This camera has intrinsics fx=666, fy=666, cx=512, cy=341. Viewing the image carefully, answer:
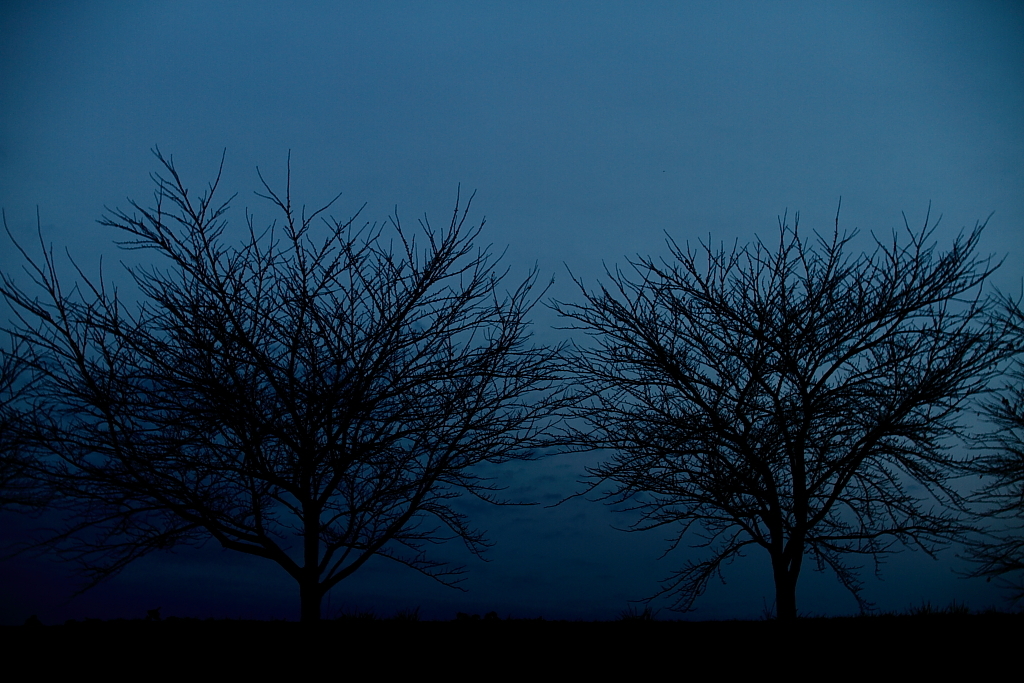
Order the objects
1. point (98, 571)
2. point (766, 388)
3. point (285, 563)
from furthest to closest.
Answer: point (766, 388) < point (285, 563) < point (98, 571)

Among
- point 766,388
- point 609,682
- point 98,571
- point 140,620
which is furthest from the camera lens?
point 766,388

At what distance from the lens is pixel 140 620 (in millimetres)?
8266

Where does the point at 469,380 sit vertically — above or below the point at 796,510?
above

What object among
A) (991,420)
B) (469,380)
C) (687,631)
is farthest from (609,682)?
(991,420)

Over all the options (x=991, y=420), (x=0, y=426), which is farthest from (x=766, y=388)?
(x=0, y=426)

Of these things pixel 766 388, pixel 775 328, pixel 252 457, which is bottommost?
pixel 252 457

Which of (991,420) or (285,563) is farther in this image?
(991,420)

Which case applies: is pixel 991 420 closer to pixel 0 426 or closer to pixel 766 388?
pixel 766 388

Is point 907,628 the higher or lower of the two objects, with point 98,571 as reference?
lower

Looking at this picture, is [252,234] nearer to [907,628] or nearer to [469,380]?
[469,380]

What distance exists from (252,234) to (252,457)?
2.70 meters

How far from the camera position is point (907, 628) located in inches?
314

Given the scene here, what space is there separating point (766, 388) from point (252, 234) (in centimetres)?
687

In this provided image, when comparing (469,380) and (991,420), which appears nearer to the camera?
(469,380)
